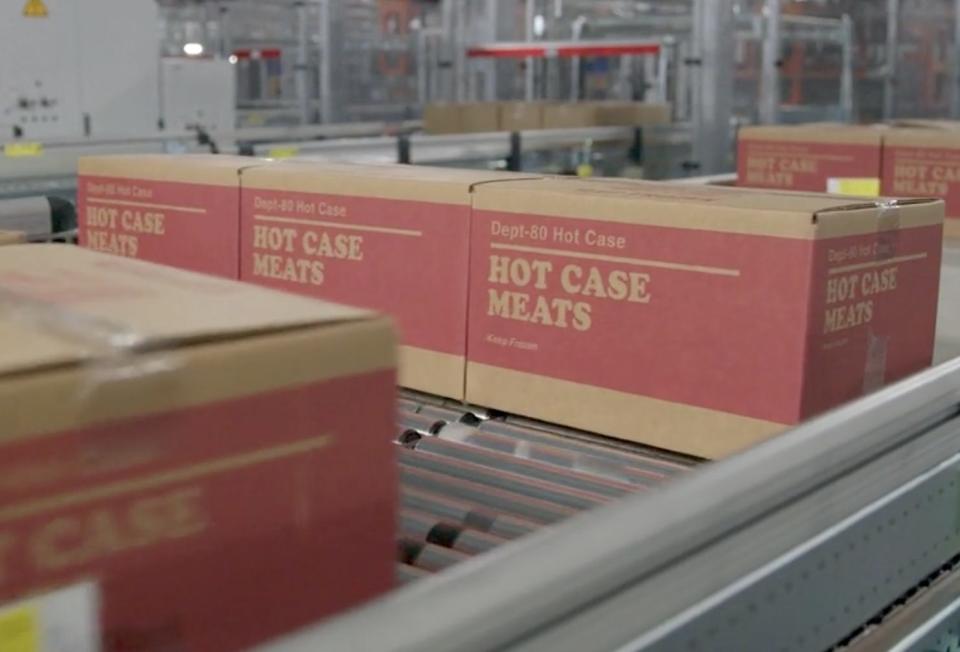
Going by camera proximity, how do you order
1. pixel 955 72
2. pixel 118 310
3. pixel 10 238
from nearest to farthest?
pixel 118 310 < pixel 10 238 < pixel 955 72

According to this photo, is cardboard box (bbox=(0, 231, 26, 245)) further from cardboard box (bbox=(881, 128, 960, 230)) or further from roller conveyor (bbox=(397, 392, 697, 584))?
cardboard box (bbox=(881, 128, 960, 230))

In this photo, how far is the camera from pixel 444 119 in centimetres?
593

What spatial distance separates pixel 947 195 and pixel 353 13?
21.1 ft

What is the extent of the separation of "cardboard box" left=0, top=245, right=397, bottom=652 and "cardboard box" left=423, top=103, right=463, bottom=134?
5.11 metres

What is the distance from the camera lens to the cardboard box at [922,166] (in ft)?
9.27

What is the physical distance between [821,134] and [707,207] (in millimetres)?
1850

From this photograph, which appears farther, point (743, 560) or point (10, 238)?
point (10, 238)

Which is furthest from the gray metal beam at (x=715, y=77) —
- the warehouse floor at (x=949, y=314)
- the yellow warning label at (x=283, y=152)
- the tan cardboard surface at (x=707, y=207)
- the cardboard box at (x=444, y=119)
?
the tan cardboard surface at (x=707, y=207)

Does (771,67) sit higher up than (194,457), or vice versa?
(771,67)

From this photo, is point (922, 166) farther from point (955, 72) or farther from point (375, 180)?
point (955, 72)

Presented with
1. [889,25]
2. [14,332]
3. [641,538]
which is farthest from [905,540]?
[889,25]

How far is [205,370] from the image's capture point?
0.72 meters

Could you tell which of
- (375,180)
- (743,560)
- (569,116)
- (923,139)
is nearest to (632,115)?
(569,116)

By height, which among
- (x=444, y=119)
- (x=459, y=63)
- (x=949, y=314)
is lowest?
(x=949, y=314)
